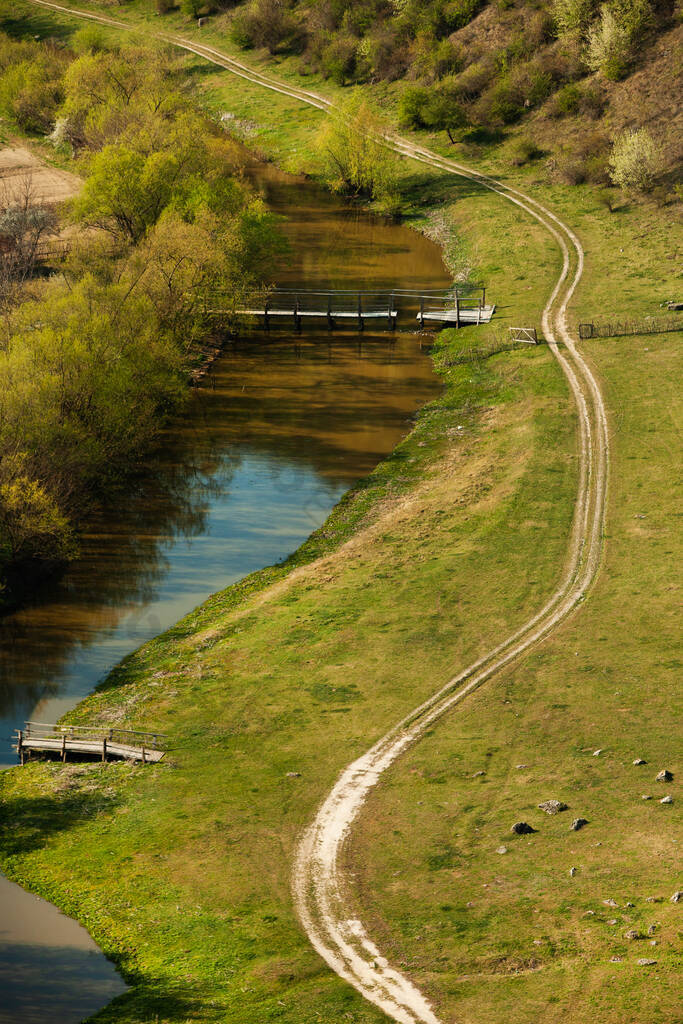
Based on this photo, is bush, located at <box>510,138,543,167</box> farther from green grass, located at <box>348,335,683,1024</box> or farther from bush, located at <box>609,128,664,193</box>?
green grass, located at <box>348,335,683,1024</box>

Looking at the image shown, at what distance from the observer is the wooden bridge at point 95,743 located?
34875 millimetres

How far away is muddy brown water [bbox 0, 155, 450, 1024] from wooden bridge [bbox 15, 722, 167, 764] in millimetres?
1364

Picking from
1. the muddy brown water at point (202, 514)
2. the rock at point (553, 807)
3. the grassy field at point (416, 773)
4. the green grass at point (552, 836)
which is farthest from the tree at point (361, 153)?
the rock at point (553, 807)

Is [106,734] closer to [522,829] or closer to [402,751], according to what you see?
[402,751]

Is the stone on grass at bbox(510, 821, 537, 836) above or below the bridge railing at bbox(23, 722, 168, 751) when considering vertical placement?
above

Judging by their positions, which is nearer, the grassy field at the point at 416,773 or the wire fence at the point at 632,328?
the grassy field at the point at 416,773

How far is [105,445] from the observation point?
179ft

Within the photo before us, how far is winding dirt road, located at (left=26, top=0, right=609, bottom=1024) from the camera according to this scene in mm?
24047

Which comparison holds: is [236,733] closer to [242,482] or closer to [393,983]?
[393,983]

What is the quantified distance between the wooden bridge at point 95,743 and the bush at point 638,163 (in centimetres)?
7143

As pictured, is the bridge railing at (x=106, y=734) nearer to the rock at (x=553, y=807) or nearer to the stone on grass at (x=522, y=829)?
the stone on grass at (x=522, y=829)

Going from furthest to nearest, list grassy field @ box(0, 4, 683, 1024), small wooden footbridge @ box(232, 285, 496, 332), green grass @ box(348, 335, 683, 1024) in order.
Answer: small wooden footbridge @ box(232, 285, 496, 332), grassy field @ box(0, 4, 683, 1024), green grass @ box(348, 335, 683, 1024)

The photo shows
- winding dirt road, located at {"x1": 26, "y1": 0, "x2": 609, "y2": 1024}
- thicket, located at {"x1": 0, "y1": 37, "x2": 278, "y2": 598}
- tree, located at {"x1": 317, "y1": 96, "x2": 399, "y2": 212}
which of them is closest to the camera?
winding dirt road, located at {"x1": 26, "y1": 0, "x2": 609, "y2": 1024}

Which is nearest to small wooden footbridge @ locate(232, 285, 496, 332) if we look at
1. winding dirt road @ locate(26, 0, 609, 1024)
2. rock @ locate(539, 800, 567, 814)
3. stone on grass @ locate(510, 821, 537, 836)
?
winding dirt road @ locate(26, 0, 609, 1024)
